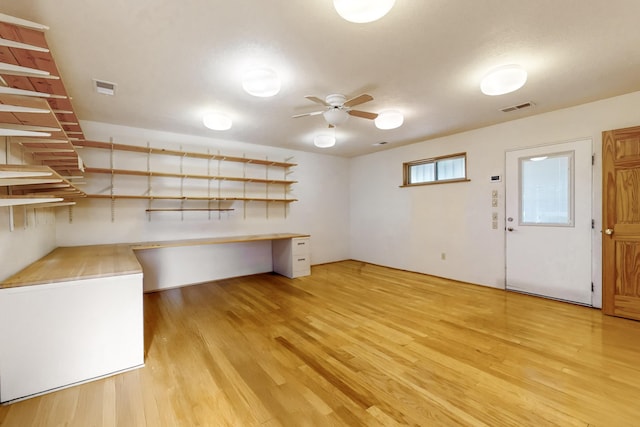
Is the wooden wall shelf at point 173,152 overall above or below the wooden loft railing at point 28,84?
above

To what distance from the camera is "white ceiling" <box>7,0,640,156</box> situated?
5.75ft

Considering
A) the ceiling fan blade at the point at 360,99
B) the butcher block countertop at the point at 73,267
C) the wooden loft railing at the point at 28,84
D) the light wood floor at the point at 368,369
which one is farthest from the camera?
the ceiling fan blade at the point at 360,99

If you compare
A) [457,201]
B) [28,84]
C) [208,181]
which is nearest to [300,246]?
[208,181]

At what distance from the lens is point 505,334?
8.79 feet

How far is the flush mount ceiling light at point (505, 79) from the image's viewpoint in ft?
7.70

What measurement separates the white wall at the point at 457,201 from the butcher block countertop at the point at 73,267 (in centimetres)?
447

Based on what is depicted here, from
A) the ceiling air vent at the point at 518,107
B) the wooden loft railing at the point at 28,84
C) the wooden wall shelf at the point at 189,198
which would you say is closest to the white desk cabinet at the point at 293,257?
the wooden wall shelf at the point at 189,198

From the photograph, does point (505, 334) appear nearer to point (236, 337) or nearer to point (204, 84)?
point (236, 337)

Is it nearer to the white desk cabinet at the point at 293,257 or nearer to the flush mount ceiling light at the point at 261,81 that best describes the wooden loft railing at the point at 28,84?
the flush mount ceiling light at the point at 261,81

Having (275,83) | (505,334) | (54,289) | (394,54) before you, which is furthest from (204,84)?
(505,334)

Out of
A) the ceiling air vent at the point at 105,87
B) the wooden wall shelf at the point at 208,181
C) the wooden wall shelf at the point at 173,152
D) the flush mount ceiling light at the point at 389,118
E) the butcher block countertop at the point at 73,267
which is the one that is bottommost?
the butcher block countertop at the point at 73,267

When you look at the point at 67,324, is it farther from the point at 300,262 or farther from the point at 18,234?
the point at 300,262

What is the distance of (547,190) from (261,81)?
3.89m

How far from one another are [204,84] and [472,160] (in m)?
3.99
